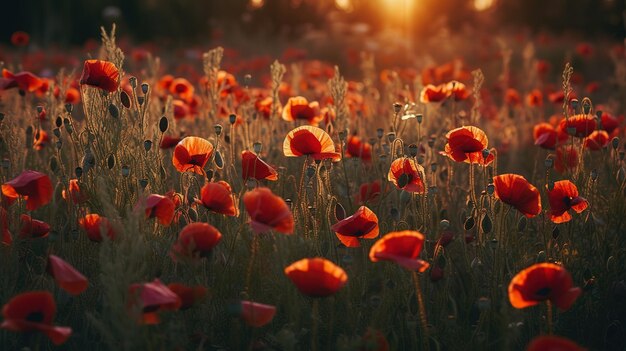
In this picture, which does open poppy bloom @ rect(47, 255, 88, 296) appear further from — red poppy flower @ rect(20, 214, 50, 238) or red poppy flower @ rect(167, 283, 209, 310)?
red poppy flower @ rect(20, 214, 50, 238)

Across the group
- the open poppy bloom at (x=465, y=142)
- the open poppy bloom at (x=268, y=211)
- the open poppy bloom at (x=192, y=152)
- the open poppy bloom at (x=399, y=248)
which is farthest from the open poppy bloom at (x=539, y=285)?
the open poppy bloom at (x=192, y=152)

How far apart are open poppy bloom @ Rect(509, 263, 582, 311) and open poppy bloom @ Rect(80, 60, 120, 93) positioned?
4.56ft

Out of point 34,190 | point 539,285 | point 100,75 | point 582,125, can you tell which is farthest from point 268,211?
point 582,125

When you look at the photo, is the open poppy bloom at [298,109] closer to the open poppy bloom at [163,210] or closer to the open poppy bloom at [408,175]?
the open poppy bloom at [408,175]

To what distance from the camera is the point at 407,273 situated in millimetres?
2055

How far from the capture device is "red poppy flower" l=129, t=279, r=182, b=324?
1.47 metres

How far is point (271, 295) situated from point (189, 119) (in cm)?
220

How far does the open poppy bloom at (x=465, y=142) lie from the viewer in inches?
85.9

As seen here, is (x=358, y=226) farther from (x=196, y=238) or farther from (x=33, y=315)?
(x=33, y=315)

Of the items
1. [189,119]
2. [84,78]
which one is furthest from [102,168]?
[189,119]

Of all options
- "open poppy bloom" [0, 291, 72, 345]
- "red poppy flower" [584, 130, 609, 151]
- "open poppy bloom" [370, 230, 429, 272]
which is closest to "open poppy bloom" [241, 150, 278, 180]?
"open poppy bloom" [370, 230, 429, 272]

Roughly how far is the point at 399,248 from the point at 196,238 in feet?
1.58

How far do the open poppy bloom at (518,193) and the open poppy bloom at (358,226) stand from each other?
0.35 metres

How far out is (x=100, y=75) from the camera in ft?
7.48
